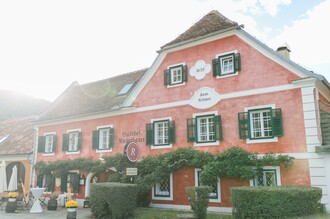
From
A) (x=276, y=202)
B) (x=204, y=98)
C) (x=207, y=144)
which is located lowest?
(x=276, y=202)

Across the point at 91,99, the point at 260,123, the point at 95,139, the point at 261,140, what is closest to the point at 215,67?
the point at 260,123

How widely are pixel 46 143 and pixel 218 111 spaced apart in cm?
1368

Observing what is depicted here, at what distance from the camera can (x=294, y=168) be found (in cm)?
1280

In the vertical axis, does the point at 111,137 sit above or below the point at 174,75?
below

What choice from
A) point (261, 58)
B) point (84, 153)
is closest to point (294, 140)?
point (261, 58)

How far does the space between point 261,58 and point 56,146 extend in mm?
14888

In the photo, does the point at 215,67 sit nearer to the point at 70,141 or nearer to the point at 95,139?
the point at 95,139

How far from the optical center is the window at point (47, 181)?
20984 millimetres

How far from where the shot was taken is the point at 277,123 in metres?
13.2

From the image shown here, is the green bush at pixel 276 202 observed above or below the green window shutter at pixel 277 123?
below

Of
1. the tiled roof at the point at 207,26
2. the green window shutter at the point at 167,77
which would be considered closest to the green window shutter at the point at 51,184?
the green window shutter at the point at 167,77

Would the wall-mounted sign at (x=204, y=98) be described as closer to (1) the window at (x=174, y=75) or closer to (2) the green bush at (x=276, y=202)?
(1) the window at (x=174, y=75)

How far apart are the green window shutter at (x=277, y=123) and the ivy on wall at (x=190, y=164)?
99 centimetres

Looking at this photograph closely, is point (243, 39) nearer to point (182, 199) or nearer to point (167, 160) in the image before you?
point (167, 160)
